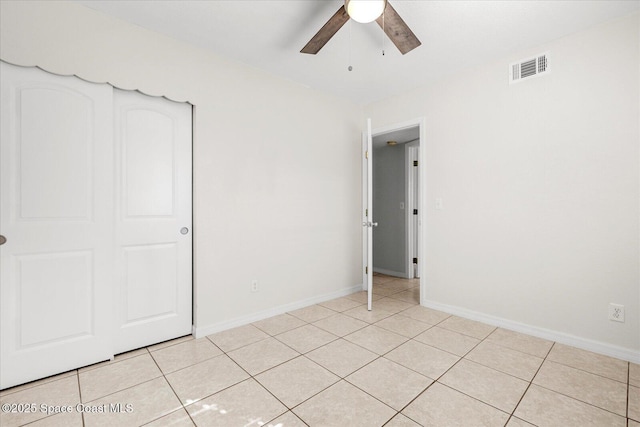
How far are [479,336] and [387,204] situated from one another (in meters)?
2.85

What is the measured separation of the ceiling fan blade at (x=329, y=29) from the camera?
177cm

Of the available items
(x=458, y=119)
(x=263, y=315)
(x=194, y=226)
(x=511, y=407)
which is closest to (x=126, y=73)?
(x=194, y=226)

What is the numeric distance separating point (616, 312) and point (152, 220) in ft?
11.9

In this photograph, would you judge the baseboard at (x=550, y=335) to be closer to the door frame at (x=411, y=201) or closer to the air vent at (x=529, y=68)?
the door frame at (x=411, y=201)

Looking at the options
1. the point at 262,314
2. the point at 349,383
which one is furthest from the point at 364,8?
the point at 262,314

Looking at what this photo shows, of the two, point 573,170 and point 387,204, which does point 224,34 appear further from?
point 387,204

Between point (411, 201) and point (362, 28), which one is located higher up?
point (362, 28)

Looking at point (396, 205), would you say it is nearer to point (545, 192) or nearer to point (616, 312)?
point (545, 192)

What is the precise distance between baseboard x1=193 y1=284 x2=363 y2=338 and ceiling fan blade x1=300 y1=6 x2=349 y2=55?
2390mm

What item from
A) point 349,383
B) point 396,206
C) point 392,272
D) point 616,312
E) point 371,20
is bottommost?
point 349,383

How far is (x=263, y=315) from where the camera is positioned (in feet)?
9.86

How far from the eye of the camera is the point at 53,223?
1.97m

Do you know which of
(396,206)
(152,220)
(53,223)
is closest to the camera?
(53,223)

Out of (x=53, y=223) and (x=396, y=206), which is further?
(x=396, y=206)
